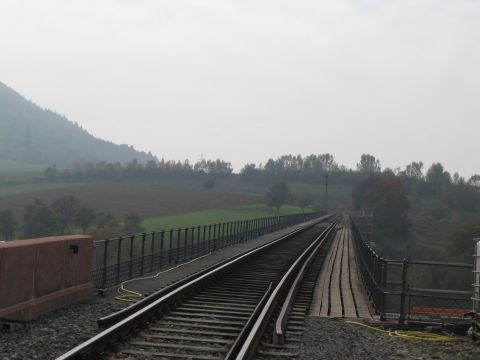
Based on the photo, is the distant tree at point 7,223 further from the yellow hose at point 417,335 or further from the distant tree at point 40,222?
the yellow hose at point 417,335

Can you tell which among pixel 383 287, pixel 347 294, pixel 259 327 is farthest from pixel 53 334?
pixel 347 294

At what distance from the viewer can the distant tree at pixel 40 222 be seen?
10500 cm

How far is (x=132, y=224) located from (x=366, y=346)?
94.9 metres

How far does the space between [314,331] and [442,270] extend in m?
55.3

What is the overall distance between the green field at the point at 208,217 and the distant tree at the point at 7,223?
802 inches

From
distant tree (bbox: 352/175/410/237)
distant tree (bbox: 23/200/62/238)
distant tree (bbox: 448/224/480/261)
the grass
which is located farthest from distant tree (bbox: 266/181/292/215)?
distant tree (bbox: 448/224/480/261)

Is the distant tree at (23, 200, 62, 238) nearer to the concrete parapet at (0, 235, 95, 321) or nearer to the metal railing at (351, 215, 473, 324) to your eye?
the metal railing at (351, 215, 473, 324)

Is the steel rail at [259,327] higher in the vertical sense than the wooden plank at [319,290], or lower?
higher

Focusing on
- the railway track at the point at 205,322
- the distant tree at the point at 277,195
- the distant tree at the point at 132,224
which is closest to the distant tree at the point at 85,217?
the distant tree at the point at 132,224

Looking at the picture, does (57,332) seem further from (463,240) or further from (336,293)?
(463,240)

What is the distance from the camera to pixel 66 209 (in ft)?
383

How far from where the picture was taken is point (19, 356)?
7969 mm

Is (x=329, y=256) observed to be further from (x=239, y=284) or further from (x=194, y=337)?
(x=194, y=337)

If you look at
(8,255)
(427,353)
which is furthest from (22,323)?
(427,353)
